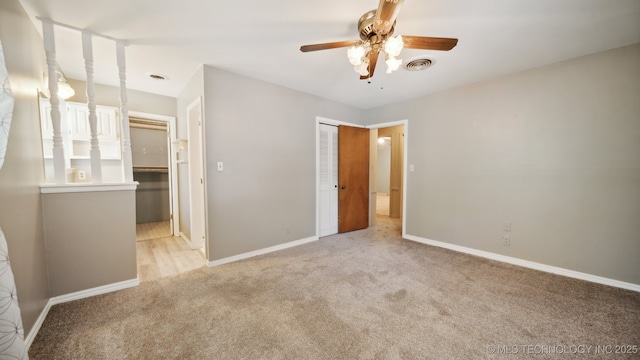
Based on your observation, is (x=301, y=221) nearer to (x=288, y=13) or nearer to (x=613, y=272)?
(x=288, y=13)

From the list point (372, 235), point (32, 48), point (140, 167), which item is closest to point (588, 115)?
point (372, 235)

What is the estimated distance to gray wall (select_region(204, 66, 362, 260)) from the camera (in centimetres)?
279

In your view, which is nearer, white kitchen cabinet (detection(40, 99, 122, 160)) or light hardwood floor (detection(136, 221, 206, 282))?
light hardwood floor (detection(136, 221, 206, 282))

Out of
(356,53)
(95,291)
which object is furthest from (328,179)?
(95,291)

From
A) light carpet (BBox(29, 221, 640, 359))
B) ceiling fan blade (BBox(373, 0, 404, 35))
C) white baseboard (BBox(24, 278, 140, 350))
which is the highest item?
ceiling fan blade (BBox(373, 0, 404, 35))

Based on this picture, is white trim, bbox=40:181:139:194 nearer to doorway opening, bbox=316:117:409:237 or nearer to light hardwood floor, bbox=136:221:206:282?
light hardwood floor, bbox=136:221:206:282

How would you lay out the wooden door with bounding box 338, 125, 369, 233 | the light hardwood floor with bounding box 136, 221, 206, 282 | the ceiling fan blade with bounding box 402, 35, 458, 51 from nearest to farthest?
1. the ceiling fan blade with bounding box 402, 35, 458, 51
2. the light hardwood floor with bounding box 136, 221, 206, 282
3. the wooden door with bounding box 338, 125, 369, 233

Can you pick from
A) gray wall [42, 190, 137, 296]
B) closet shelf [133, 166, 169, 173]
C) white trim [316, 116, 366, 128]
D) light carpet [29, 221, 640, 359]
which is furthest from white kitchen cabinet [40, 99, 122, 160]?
white trim [316, 116, 366, 128]

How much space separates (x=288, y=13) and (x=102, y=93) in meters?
3.29

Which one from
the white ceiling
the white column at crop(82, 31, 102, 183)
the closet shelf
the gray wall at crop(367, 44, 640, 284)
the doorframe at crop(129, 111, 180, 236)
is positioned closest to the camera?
the white ceiling

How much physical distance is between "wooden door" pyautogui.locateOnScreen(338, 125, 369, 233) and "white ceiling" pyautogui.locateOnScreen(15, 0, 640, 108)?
1.41m

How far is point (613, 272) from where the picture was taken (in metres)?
2.32

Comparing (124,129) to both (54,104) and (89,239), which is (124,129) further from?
(89,239)

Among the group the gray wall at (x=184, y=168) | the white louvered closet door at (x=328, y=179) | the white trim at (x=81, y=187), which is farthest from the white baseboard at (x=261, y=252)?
the white trim at (x=81, y=187)
